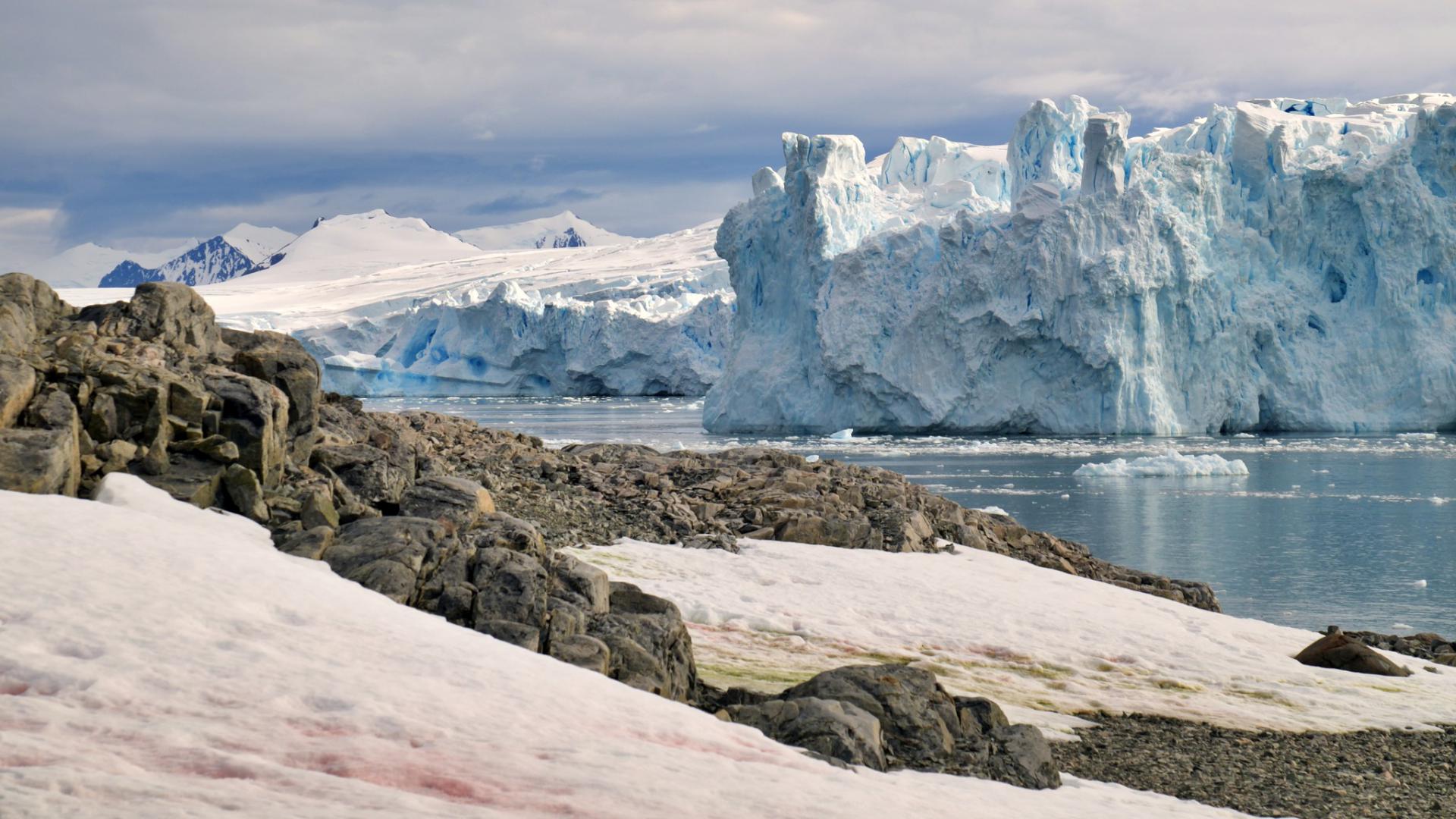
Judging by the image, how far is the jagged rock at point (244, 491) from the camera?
7.32 m

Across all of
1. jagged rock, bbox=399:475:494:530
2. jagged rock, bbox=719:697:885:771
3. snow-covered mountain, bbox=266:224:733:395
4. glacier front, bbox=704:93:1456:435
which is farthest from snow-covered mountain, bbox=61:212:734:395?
jagged rock, bbox=719:697:885:771

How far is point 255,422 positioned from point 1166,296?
3866 cm

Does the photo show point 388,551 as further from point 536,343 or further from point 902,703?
point 536,343

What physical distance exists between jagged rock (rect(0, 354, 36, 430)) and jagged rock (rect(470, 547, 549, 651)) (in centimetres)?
267

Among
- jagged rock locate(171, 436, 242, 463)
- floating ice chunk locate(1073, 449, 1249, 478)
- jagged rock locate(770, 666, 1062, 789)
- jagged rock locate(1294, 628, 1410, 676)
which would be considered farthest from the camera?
floating ice chunk locate(1073, 449, 1249, 478)

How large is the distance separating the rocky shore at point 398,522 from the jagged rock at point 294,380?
0.01 meters

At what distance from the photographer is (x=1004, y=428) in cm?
4506

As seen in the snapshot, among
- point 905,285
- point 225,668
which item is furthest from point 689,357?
point 225,668

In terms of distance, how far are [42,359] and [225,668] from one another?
388 centimetres

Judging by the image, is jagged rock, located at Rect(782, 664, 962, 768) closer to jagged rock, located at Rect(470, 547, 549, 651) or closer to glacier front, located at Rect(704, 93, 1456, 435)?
jagged rock, located at Rect(470, 547, 549, 651)

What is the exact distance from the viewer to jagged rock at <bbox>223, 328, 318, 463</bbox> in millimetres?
8727

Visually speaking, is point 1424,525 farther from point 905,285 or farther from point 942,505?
point 905,285

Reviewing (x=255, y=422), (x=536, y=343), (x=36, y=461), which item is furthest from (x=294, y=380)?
(x=536, y=343)

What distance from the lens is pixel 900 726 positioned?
6.01 meters
